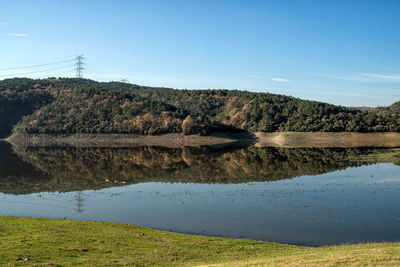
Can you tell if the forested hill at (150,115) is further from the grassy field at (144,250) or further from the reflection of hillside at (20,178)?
the grassy field at (144,250)

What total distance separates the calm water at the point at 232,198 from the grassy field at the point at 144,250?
12.0ft

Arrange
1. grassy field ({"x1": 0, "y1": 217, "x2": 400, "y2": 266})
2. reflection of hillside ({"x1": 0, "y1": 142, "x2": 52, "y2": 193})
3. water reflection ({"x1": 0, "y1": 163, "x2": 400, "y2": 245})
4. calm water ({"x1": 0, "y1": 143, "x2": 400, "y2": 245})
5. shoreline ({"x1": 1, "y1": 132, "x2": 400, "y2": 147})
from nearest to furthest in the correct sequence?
grassy field ({"x1": 0, "y1": 217, "x2": 400, "y2": 266}) → water reflection ({"x1": 0, "y1": 163, "x2": 400, "y2": 245}) → calm water ({"x1": 0, "y1": 143, "x2": 400, "y2": 245}) → reflection of hillside ({"x1": 0, "y1": 142, "x2": 52, "y2": 193}) → shoreline ({"x1": 1, "y1": 132, "x2": 400, "y2": 147})

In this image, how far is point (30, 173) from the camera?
179 ft

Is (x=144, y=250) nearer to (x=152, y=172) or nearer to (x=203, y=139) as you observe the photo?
(x=152, y=172)

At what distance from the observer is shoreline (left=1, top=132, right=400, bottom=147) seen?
12925 cm

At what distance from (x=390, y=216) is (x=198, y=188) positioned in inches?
794

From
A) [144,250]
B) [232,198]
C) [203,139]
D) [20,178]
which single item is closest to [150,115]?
[203,139]

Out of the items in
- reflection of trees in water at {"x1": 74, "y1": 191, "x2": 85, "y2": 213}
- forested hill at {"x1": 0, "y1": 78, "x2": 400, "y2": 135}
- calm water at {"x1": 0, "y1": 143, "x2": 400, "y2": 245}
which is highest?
forested hill at {"x1": 0, "y1": 78, "x2": 400, "y2": 135}

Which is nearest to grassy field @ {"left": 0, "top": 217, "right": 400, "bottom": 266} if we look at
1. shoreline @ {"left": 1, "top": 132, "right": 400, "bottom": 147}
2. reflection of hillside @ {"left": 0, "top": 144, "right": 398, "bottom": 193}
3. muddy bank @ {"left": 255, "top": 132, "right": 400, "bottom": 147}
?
reflection of hillside @ {"left": 0, "top": 144, "right": 398, "bottom": 193}

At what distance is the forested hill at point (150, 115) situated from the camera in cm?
14425

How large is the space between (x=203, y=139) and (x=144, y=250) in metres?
123

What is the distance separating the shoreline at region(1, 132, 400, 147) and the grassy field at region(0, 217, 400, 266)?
10667 cm

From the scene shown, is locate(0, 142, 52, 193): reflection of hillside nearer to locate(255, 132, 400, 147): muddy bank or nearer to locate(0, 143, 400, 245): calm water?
locate(0, 143, 400, 245): calm water

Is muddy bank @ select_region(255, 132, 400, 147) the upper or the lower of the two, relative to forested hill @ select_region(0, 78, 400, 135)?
lower
